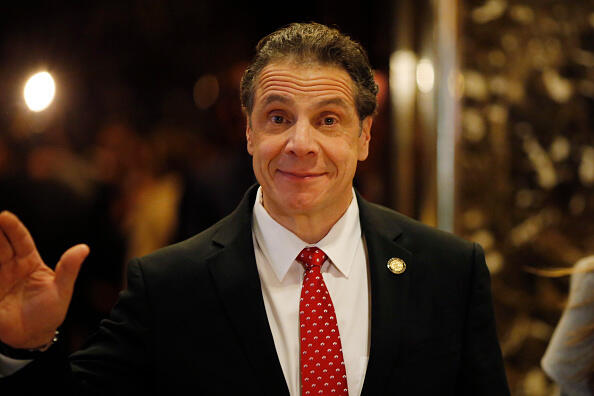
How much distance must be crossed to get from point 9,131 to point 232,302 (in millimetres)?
1624

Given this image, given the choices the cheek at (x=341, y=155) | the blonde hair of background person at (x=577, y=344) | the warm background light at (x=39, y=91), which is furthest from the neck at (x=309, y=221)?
the warm background light at (x=39, y=91)

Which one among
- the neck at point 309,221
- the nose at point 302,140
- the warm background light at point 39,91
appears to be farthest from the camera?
the warm background light at point 39,91

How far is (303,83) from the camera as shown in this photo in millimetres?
1570

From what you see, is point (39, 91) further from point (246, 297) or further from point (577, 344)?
point (577, 344)

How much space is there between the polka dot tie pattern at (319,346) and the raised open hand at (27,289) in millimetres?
527

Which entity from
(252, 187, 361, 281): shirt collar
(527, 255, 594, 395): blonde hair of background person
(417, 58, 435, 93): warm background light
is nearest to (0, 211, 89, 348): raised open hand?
(252, 187, 361, 281): shirt collar

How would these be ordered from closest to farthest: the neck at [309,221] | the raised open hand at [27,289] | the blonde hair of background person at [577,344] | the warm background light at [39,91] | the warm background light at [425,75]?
1. the raised open hand at [27,289]
2. the neck at [309,221]
3. the blonde hair of background person at [577,344]
4. the warm background light at [39,91]
5. the warm background light at [425,75]

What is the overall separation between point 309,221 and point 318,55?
403 millimetres

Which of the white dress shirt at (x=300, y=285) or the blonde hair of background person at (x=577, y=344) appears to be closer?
the white dress shirt at (x=300, y=285)

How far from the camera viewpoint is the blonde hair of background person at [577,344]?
1.98 meters

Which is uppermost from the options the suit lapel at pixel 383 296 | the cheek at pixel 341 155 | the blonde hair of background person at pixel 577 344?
the cheek at pixel 341 155

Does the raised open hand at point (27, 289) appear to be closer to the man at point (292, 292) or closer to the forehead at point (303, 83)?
the man at point (292, 292)

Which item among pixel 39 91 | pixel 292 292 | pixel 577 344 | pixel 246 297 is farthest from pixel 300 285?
pixel 39 91

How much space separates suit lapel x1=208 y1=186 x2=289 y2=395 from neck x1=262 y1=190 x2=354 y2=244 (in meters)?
0.09
